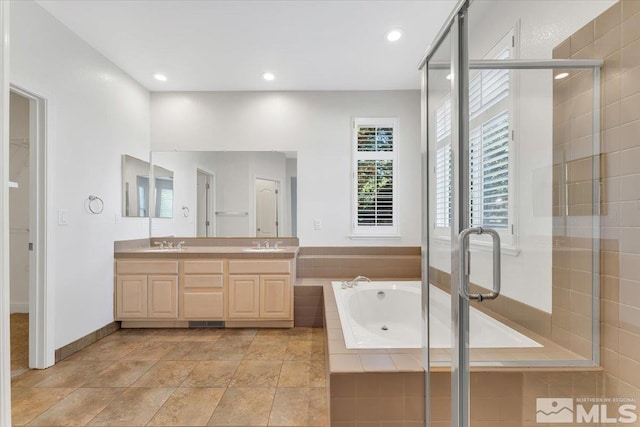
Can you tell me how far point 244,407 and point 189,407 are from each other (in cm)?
33

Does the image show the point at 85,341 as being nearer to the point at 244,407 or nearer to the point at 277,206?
the point at 244,407

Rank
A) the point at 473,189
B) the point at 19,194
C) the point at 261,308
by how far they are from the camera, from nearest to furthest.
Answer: the point at 473,189 < the point at 261,308 < the point at 19,194

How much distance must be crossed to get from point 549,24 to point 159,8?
2.49 m

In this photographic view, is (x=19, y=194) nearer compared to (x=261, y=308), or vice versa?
(x=261, y=308)

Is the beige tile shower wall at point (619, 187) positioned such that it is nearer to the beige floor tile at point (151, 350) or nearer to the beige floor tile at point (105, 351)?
the beige floor tile at point (151, 350)

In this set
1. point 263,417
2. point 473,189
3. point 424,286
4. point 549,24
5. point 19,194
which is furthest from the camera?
point 19,194

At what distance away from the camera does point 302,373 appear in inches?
88.7

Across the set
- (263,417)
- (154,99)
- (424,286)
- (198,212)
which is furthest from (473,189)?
(154,99)

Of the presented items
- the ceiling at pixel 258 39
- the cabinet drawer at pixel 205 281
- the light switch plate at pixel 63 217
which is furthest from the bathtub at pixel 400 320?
the light switch plate at pixel 63 217

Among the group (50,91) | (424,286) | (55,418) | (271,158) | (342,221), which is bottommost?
(55,418)

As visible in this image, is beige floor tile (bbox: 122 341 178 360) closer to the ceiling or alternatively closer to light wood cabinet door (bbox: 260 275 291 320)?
light wood cabinet door (bbox: 260 275 291 320)

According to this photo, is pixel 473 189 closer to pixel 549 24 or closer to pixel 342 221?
pixel 549 24

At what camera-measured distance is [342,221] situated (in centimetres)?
379

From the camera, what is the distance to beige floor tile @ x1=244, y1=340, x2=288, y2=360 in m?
2.53
